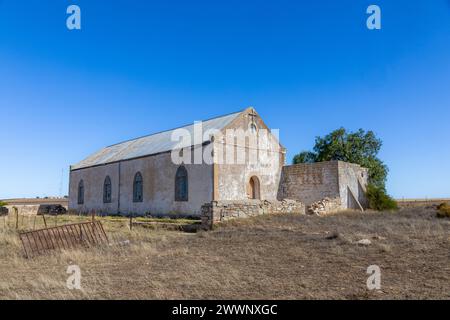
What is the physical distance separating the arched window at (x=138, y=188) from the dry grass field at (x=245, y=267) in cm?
1291

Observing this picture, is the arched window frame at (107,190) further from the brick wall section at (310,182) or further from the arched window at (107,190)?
the brick wall section at (310,182)

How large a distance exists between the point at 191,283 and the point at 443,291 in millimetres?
4110

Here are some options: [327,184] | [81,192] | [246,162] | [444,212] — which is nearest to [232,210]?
[246,162]

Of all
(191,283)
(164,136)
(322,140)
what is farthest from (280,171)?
(191,283)

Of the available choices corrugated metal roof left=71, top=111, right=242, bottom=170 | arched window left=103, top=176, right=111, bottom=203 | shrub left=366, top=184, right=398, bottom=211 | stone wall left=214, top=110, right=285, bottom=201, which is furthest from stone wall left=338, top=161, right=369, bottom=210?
arched window left=103, top=176, right=111, bottom=203

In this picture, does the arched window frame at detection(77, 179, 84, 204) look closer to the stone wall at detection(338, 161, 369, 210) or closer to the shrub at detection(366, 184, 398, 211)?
the stone wall at detection(338, 161, 369, 210)

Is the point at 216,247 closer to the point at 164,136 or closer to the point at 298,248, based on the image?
the point at 298,248

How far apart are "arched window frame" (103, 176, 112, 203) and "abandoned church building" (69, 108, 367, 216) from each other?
0.19 metres

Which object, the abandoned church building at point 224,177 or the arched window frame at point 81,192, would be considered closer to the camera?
the abandoned church building at point 224,177

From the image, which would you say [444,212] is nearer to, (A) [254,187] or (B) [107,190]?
(A) [254,187]

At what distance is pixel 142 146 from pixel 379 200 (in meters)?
17.9

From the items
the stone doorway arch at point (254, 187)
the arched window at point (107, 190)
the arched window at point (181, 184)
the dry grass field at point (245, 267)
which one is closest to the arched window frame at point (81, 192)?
the arched window at point (107, 190)

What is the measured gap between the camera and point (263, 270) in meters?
7.31

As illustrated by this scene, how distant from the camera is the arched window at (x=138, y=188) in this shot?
25.1 m
